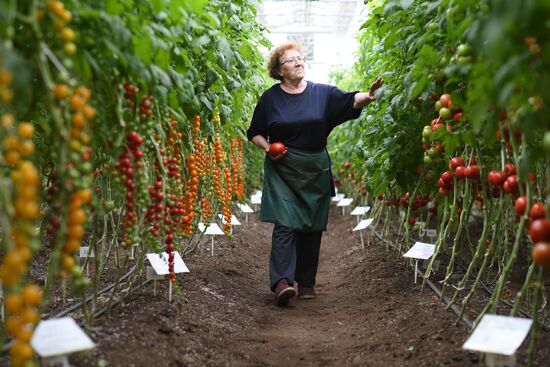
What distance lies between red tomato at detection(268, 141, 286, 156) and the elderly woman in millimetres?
10

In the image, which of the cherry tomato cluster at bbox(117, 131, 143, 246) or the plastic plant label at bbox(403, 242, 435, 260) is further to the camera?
the plastic plant label at bbox(403, 242, 435, 260)

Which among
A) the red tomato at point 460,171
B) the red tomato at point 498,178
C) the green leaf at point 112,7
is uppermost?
the green leaf at point 112,7

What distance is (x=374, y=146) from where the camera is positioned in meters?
4.47

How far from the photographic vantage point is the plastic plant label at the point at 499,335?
188 centimetres

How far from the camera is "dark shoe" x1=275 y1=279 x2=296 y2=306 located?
3748 mm

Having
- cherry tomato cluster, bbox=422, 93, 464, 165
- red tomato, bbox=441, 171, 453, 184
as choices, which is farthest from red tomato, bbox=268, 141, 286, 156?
red tomato, bbox=441, 171, 453, 184

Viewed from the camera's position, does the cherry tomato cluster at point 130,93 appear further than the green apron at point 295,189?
No

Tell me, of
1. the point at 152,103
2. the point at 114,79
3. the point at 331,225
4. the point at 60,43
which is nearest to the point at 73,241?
the point at 60,43

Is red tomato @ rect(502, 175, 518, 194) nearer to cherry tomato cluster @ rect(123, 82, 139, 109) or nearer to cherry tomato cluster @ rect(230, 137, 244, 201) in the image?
cherry tomato cluster @ rect(123, 82, 139, 109)

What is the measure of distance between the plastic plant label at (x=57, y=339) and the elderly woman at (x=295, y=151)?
7.10 ft

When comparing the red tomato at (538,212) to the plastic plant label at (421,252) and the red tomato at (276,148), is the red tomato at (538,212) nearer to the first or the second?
the plastic plant label at (421,252)

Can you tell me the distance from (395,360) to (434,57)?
48.1 inches

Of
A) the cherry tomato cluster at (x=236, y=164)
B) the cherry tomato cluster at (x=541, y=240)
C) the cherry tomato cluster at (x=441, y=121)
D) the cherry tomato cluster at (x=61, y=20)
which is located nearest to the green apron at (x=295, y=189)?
the cherry tomato cluster at (x=441, y=121)

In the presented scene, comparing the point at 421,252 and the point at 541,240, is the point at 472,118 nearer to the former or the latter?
the point at 541,240
